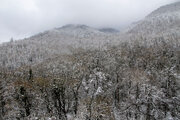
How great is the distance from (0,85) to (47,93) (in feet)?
37.9

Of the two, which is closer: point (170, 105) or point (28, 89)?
point (28, 89)

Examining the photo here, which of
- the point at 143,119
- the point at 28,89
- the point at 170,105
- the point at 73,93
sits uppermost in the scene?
the point at 28,89

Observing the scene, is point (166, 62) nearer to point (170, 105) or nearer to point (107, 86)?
point (107, 86)

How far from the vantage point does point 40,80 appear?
34.8m

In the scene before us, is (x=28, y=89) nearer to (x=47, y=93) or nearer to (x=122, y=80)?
(x=47, y=93)

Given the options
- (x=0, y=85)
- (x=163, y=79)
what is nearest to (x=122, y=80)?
(x=163, y=79)

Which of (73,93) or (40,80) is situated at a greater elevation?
(40,80)

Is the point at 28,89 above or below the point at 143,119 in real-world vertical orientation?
above

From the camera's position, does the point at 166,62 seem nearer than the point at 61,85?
No

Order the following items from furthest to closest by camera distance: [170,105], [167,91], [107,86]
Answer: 1. [107,86]
2. [167,91]
3. [170,105]

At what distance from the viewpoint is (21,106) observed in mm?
34594

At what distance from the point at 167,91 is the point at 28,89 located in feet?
91.7

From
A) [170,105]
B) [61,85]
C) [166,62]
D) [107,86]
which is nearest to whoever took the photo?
[61,85]

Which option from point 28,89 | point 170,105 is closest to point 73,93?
point 28,89
